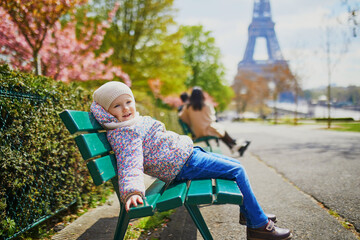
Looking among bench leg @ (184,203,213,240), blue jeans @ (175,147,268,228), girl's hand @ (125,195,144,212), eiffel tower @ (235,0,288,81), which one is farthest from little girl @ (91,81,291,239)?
eiffel tower @ (235,0,288,81)

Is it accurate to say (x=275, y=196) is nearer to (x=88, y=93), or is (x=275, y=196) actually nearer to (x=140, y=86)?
(x=88, y=93)

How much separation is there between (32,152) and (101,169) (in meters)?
0.88

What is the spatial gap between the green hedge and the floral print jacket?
1.90ft

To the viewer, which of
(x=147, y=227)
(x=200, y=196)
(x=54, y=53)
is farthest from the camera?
(x=54, y=53)

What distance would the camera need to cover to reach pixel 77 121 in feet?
5.31

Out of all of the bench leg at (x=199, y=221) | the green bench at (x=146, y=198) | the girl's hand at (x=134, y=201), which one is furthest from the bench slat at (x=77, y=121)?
the bench leg at (x=199, y=221)

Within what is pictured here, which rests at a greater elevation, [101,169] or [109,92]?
[109,92]

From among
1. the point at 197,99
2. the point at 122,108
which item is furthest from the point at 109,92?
the point at 197,99

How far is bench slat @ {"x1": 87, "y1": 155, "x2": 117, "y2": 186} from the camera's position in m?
1.48

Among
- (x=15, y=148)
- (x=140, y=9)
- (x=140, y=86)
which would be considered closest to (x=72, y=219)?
(x=15, y=148)

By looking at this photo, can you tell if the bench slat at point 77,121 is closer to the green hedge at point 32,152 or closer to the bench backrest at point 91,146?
the bench backrest at point 91,146

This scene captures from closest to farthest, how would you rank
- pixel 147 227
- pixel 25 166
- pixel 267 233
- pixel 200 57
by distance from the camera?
1. pixel 267 233
2. pixel 25 166
3. pixel 147 227
4. pixel 200 57

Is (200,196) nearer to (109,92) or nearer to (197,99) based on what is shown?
(109,92)

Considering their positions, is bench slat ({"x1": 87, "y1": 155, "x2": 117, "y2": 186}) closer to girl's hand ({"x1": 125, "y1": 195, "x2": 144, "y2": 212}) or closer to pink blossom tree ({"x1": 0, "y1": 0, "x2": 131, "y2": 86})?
girl's hand ({"x1": 125, "y1": 195, "x2": 144, "y2": 212})
